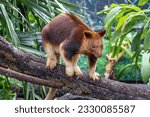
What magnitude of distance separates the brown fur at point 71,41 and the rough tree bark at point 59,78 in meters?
0.03

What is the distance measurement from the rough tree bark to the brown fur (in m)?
0.03

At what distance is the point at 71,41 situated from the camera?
56.5 inches

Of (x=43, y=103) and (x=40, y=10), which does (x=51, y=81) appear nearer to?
(x=43, y=103)

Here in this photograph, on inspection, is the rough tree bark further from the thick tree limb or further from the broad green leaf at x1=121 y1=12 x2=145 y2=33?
the broad green leaf at x1=121 y1=12 x2=145 y2=33

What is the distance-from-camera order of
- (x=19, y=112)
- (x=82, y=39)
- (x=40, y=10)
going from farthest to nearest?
(x=40, y=10) → (x=82, y=39) → (x=19, y=112)

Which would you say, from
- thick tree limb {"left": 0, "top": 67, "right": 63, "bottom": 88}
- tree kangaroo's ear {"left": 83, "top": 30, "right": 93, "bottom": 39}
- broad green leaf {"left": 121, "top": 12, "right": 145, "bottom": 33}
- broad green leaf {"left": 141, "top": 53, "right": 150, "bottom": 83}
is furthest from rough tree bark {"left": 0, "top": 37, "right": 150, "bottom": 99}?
broad green leaf {"left": 141, "top": 53, "right": 150, "bottom": 83}

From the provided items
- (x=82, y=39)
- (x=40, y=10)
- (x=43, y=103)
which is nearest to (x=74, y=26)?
(x=82, y=39)

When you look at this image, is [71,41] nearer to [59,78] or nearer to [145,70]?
[59,78]

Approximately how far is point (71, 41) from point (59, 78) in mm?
135

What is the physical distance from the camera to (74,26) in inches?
57.1

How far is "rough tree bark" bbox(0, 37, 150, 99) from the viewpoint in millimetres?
1424

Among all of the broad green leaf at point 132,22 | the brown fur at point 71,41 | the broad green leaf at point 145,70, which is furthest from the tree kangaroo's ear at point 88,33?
the broad green leaf at point 145,70

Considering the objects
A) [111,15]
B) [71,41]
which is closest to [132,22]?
[111,15]

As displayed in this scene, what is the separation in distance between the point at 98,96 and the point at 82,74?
4.1 inches
